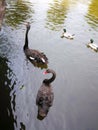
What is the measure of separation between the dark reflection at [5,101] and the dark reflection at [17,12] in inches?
328

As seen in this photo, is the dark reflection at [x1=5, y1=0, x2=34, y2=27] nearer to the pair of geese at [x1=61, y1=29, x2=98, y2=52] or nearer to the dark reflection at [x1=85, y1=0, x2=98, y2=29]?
the pair of geese at [x1=61, y1=29, x2=98, y2=52]

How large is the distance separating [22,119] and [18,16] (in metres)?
15.7

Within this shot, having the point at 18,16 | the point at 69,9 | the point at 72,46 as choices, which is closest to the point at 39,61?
the point at 72,46

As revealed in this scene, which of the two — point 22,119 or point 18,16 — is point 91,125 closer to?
point 22,119

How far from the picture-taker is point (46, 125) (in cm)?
1124

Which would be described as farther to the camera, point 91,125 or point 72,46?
point 72,46

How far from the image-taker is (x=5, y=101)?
12414mm

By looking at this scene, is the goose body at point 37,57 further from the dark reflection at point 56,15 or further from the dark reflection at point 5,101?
the dark reflection at point 56,15

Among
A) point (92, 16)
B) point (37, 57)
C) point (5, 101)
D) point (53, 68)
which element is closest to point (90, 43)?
point (53, 68)

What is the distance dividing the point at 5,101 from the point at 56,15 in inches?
702

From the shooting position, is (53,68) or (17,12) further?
(17,12)

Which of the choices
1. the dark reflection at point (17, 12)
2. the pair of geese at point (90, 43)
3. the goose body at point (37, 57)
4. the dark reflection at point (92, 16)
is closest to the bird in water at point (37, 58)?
the goose body at point (37, 57)

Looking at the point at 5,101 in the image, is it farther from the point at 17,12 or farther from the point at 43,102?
the point at 17,12

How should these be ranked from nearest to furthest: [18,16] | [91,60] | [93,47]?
[91,60] → [93,47] → [18,16]
